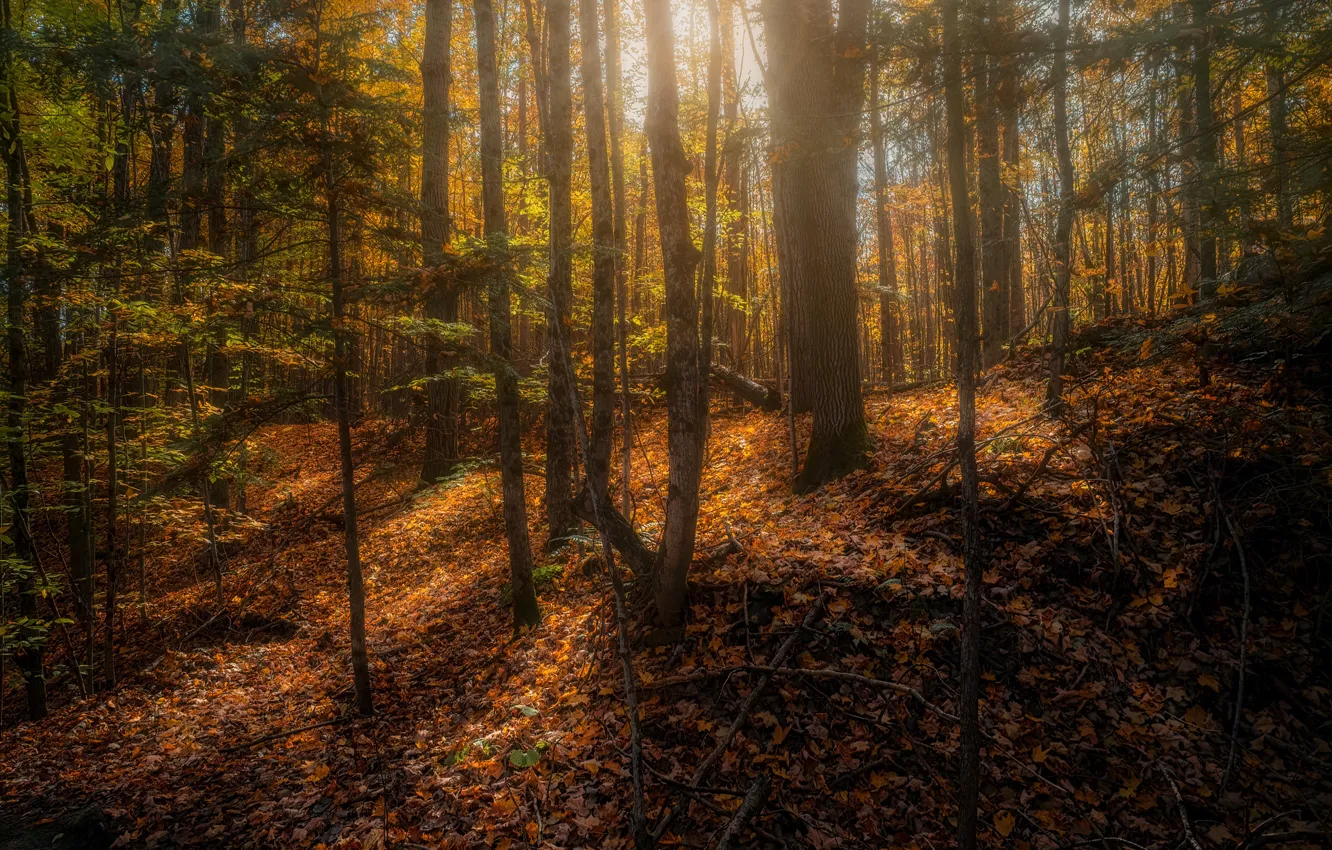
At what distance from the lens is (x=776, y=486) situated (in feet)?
26.3

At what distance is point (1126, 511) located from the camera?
4996 mm

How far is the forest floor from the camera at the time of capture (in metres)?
3.73

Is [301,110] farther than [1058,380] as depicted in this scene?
No

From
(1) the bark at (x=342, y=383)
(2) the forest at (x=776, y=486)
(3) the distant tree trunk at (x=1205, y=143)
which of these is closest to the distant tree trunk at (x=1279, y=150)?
(2) the forest at (x=776, y=486)

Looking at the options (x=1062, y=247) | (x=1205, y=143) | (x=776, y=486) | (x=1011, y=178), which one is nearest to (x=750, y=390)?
(x=776, y=486)

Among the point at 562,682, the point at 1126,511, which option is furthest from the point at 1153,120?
the point at 562,682

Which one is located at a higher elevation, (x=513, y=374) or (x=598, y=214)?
(x=598, y=214)

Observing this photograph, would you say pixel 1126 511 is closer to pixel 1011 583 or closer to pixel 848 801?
pixel 1011 583

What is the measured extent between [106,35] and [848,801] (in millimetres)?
8650

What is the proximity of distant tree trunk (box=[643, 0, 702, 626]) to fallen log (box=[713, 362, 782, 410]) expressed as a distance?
269 inches

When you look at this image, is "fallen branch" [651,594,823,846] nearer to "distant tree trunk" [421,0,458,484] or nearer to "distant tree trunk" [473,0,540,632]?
"distant tree trunk" [473,0,540,632]

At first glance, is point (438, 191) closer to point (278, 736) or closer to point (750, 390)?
point (750, 390)

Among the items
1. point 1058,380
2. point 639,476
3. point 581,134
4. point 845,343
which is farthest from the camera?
point 581,134

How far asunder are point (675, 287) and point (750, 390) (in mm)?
7949
